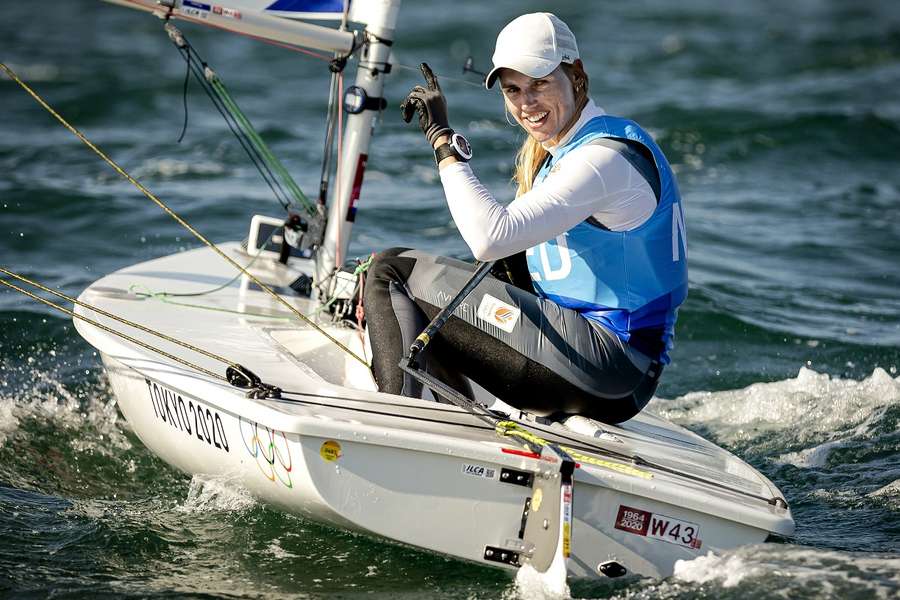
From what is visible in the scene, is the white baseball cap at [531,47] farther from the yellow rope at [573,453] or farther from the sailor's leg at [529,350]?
the yellow rope at [573,453]

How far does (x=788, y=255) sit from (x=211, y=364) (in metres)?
4.84

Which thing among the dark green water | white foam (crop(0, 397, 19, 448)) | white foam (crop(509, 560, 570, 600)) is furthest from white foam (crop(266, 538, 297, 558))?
white foam (crop(0, 397, 19, 448))

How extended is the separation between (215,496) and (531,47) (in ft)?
5.24

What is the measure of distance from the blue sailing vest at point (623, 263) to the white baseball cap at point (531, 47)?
0.21m

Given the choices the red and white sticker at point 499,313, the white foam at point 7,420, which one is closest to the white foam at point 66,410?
the white foam at point 7,420

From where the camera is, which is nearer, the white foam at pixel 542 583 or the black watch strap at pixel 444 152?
the white foam at pixel 542 583

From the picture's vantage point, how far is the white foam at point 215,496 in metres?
3.28

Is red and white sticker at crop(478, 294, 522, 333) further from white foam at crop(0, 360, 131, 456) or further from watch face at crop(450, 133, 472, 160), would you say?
white foam at crop(0, 360, 131, 456)

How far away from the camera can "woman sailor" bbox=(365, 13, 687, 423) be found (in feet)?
9.47

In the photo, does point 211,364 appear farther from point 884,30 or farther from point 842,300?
point 884,30

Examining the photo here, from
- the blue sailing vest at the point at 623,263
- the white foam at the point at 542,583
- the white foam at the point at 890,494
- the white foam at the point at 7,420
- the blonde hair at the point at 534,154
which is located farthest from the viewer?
the white foam at the point at 7,420

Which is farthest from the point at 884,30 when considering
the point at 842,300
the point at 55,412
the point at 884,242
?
the point at 55,412

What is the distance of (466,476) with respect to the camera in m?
2.85

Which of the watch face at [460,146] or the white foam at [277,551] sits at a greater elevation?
the watch face at [460,146]
